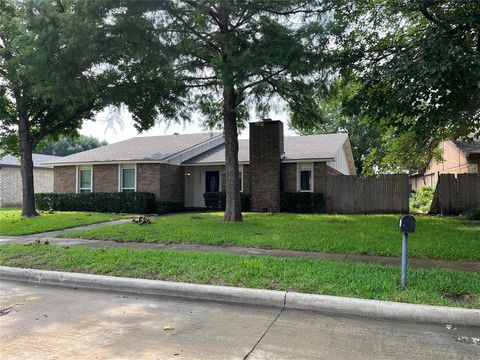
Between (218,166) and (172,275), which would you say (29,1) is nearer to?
(172,275)

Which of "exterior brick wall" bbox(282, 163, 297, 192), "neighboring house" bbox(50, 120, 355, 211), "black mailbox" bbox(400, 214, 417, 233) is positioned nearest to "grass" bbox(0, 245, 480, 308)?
"black mailbox" bbox(400, 214, 417, 233)

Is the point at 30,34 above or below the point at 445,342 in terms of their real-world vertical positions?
above

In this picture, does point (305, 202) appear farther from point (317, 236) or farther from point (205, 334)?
point (205, 334)

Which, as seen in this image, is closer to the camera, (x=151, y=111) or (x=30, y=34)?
(x=30, y=34)

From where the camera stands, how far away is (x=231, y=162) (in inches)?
565

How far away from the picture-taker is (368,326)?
4.93 m

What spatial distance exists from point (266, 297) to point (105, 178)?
1819 centimetres

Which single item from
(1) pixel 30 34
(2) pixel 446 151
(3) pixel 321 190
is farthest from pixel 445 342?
(2) pixel 446 151

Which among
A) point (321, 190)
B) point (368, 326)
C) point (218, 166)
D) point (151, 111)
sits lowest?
point (368, 326)

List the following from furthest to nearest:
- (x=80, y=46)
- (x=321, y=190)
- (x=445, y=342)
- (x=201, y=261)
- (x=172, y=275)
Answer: (x=321, y=190)
(x=80, y=46)
(x=201, y=261)
(x=172, y=275)
(x=445, y=342)

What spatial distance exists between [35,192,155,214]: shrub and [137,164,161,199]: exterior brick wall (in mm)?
686

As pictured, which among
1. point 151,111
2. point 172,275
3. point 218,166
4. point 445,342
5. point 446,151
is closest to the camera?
point 445,342

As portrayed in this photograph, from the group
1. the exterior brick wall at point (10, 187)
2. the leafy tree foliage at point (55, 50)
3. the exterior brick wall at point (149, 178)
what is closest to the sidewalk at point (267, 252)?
the leafy tree foliage at point (55, 50)

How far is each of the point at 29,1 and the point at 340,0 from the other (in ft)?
29.3
